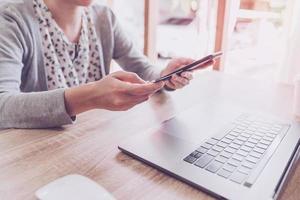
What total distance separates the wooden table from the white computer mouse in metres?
0.04

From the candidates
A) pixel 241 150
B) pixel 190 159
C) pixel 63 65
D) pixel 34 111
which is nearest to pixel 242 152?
pixel 241 150

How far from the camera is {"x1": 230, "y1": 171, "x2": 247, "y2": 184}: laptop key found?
490 millimetres

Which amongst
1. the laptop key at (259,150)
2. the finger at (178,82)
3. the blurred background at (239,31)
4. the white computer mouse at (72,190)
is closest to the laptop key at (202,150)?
the laptop key at (259,150)

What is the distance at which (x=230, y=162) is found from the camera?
1.77ft

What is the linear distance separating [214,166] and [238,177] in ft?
0.16

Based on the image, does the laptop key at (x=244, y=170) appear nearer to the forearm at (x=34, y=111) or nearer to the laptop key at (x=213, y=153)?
the laptop key at (x=213, y=153)

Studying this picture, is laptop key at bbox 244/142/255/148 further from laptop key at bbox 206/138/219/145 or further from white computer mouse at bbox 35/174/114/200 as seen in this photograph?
white computer mouse at bbox 35/174/114/200

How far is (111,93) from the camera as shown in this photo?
0.65 metres

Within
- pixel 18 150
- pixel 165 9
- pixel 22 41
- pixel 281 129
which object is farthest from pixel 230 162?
pixel 165 9

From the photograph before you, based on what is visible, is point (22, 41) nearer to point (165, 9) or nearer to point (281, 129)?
point (281, 129)

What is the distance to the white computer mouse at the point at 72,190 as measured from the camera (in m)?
0.43

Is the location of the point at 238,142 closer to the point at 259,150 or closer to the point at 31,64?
the point at 259,150

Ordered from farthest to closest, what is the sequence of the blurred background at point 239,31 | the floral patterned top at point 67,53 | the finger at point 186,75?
the blurred background at point 239,31
the floral patterned top at point 67,53
the finger at point 186,75

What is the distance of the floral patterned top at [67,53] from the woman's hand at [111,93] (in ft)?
1.15
